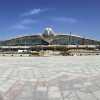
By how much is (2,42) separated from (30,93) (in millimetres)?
114466

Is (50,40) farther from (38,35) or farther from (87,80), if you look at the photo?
(87,80)

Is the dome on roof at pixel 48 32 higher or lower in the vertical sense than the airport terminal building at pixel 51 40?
higher

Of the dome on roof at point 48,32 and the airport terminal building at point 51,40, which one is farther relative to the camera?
the airport terminal building at point 51,40

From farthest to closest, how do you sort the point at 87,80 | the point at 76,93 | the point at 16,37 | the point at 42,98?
the point at 16,37
the point at 87,80
the point at 76,93
the point at 42,98

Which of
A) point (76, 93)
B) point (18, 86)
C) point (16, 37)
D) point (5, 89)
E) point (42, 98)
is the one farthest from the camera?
point (16, 37)

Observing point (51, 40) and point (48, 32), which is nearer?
point (48, 32)

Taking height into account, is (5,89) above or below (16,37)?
below

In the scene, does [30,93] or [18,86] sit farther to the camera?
[18,86]

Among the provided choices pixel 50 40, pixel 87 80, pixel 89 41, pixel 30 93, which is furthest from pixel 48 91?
pixel 89 41

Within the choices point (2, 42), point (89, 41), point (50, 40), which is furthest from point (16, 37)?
point (89, 41)

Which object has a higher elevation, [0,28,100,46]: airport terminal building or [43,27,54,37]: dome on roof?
[43,27,54,37]: dome on roof

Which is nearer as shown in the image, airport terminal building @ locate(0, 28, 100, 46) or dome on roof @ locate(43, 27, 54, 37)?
dome on roof @ locate(43, 27, 54, 37)

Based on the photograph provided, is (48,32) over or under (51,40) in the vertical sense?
over

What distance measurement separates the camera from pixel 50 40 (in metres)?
110
